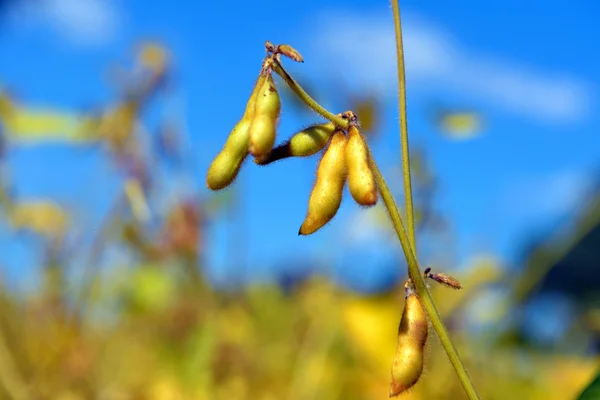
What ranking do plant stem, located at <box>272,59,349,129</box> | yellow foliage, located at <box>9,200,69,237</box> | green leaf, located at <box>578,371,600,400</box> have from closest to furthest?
plant stem, located at <box>272,59,349,129</box> < green leaf, located at <box>578,371,600,400</box> < yellow foliage, located at <box>9,200,69,237</box>

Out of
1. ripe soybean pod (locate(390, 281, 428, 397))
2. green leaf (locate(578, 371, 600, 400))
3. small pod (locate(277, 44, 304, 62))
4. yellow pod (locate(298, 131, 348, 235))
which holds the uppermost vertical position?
small pod (locate(277, 44, 304, 62))

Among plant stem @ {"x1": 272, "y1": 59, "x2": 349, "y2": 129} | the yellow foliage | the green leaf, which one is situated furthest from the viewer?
the yellow foliage

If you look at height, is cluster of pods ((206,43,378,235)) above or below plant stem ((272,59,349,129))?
below

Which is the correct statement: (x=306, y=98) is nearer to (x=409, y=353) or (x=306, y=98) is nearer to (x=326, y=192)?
(x=326, y=192)

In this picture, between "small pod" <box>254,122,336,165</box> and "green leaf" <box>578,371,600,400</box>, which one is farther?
"green leaf" <box>578,371,600,400</box>

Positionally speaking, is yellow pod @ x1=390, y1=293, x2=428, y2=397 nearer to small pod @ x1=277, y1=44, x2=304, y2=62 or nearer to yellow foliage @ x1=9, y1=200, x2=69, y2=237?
small pod @ x1=277, y1=44, x2=304, y2=62

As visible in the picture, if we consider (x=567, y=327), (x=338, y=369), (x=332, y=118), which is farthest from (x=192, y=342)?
(x=332, y=118)

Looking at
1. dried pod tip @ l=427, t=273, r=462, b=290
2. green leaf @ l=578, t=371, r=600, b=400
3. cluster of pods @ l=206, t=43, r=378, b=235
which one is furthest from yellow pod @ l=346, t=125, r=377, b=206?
green leaf @ l=578, t=371, r=600, b=400
